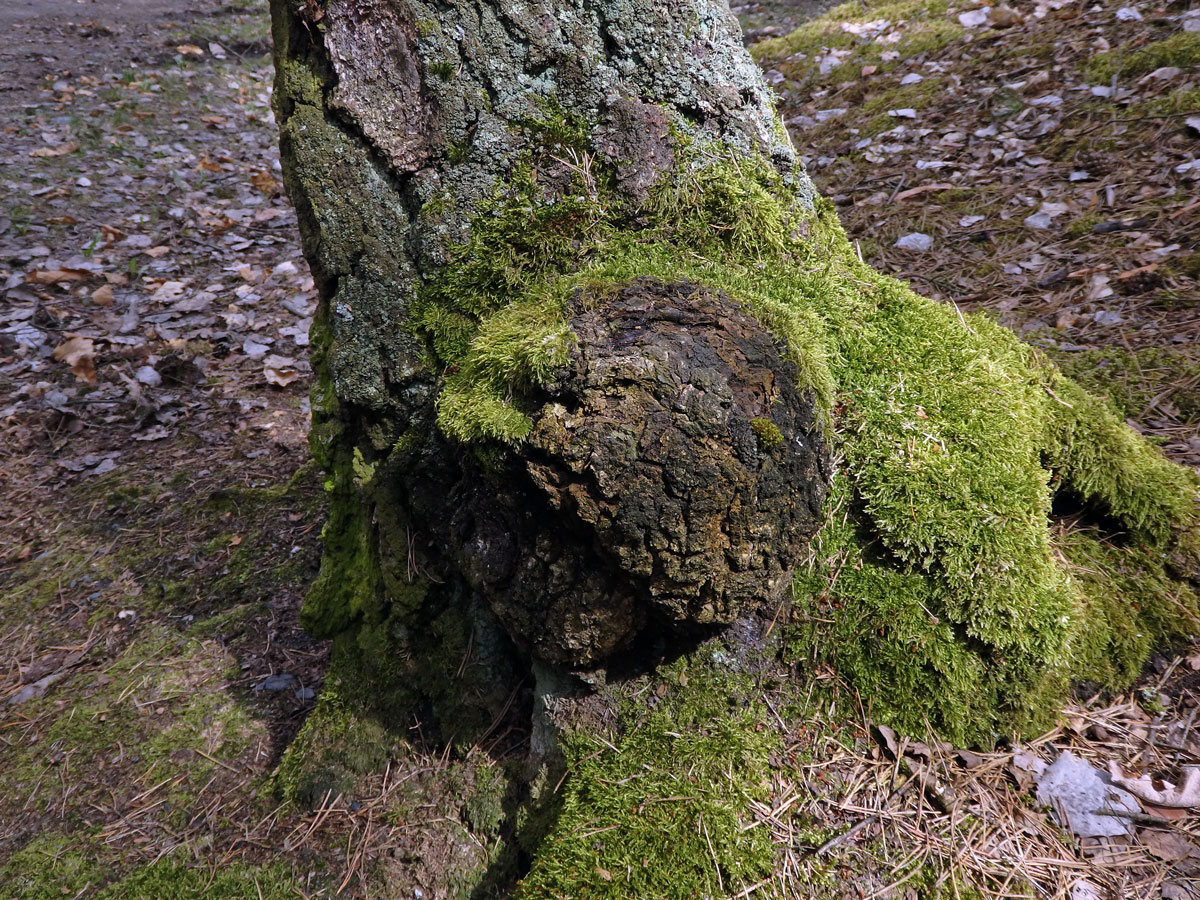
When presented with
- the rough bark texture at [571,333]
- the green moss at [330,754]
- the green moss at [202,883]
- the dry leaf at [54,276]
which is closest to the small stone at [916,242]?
the rough bark texture at [571,333]

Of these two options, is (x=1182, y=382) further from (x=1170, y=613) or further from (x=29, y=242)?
(x=29, y=242)

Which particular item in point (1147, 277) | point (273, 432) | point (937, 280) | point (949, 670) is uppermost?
point (1147, 277)

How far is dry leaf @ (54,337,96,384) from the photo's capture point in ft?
15.2

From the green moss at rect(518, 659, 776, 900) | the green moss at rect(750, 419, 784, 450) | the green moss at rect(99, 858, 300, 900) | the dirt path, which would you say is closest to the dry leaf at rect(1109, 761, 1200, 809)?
the green moss at rect(518, 659, 776, 900)

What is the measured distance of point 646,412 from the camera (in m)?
1.64

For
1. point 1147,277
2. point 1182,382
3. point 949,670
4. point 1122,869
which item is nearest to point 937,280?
point 1147,277

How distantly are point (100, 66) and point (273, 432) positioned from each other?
23.4 feet

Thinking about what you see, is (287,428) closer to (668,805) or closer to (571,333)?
(571,333)

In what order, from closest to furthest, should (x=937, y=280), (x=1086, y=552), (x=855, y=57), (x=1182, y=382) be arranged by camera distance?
(x=1086, y=552), (x=1182, y=382), (x=937, y=280), (x=855, y=57)

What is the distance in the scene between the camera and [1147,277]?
10.9 ft

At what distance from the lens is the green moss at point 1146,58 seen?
4516mm

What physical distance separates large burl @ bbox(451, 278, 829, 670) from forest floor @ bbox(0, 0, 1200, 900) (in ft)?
1.86

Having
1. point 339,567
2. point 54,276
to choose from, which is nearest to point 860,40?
point 339,567

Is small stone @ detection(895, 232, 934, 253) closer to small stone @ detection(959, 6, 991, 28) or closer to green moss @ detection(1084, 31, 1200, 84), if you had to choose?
green moss @ detection(1084, 31, 1200, 84)
